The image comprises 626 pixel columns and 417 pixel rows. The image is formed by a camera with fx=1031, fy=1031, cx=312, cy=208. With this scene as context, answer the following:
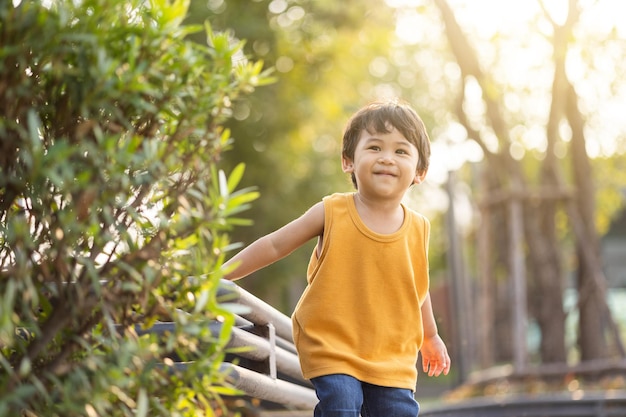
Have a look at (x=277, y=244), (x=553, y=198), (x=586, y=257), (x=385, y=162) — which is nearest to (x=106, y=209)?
(x=277, y=244)

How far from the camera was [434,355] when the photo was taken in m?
3.75

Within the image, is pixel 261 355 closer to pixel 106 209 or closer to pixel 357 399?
pixel 357 399

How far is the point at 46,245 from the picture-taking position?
1.97 metres

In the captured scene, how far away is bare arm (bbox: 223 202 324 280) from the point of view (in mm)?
3088

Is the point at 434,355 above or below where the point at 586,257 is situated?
below

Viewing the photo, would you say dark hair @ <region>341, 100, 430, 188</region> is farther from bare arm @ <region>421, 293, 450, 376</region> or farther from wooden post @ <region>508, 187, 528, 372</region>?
wooden post @ <region>508, 187, 528, 372</region>

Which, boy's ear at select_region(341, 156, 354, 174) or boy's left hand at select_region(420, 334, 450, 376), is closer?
boy's ear at select_region(341, 156, 354, 174)

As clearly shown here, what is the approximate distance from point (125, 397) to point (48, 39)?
659 mm

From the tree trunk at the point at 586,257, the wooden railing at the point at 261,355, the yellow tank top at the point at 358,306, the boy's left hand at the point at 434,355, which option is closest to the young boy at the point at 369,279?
the yellow tank top at the point at 358,306

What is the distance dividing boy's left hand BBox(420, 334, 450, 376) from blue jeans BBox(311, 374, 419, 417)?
0.31 m

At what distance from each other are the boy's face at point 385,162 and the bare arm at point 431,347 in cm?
53

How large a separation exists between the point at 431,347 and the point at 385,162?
2.53 feet

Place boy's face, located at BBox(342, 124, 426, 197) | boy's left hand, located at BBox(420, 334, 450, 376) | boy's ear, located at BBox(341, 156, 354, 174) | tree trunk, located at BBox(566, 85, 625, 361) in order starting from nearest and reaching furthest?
boy's face, located at BBox(342, 124, 426, 197), boy's ear, located at BBox(341, 156, 354, 174), boy's left hand, located at BBox(420, 334, 450, 376), tree trunk, located at BBox(566, 85, 625, 361)

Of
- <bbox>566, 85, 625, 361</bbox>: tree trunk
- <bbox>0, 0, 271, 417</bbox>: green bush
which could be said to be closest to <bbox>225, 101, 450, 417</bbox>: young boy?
<bbox>0, 0, 271, 417</bbox>: green bush
